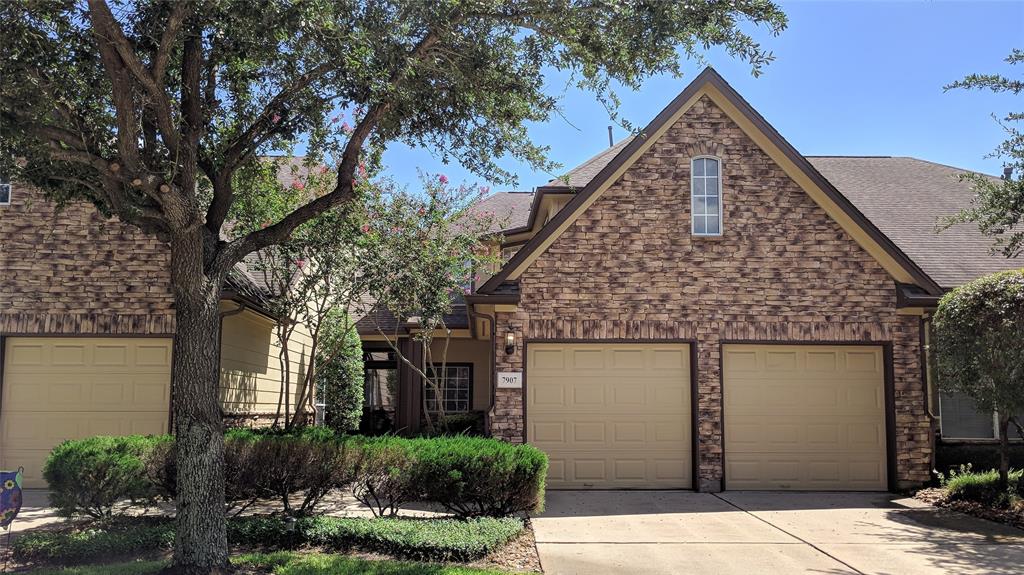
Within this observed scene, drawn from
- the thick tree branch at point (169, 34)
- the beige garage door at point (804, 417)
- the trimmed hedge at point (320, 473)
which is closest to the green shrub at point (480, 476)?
the trimmed hedge at point (320, 473)

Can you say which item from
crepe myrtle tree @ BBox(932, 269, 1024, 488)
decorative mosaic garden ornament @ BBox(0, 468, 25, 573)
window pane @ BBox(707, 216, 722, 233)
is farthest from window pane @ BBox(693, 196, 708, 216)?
decorative mosaic garden ornament @ BBox(0, 468, 25, 573)

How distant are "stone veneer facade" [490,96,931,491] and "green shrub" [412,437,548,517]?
3.02 meters

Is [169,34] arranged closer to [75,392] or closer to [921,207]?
[75,392]

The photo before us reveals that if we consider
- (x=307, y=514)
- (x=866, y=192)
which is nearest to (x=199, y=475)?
(x=307, y=514)

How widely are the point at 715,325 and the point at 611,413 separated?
2.12 m

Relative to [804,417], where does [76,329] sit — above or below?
above

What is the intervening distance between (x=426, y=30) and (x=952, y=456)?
10917 mm

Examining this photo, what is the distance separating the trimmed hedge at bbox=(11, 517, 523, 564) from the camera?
26.3 feet

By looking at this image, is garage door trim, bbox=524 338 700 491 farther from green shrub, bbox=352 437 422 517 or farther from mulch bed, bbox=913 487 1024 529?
green shrub, bbox=352 437 422 517

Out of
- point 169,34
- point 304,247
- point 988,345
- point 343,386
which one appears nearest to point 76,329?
point 304,247

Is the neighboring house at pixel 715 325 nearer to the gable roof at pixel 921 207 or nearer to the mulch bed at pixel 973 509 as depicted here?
the mulch bed at pixel 973 509

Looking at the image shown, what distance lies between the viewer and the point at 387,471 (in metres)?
9.33

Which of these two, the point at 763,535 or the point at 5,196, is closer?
the point at 763,535

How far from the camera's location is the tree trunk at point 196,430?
698 centimetres
